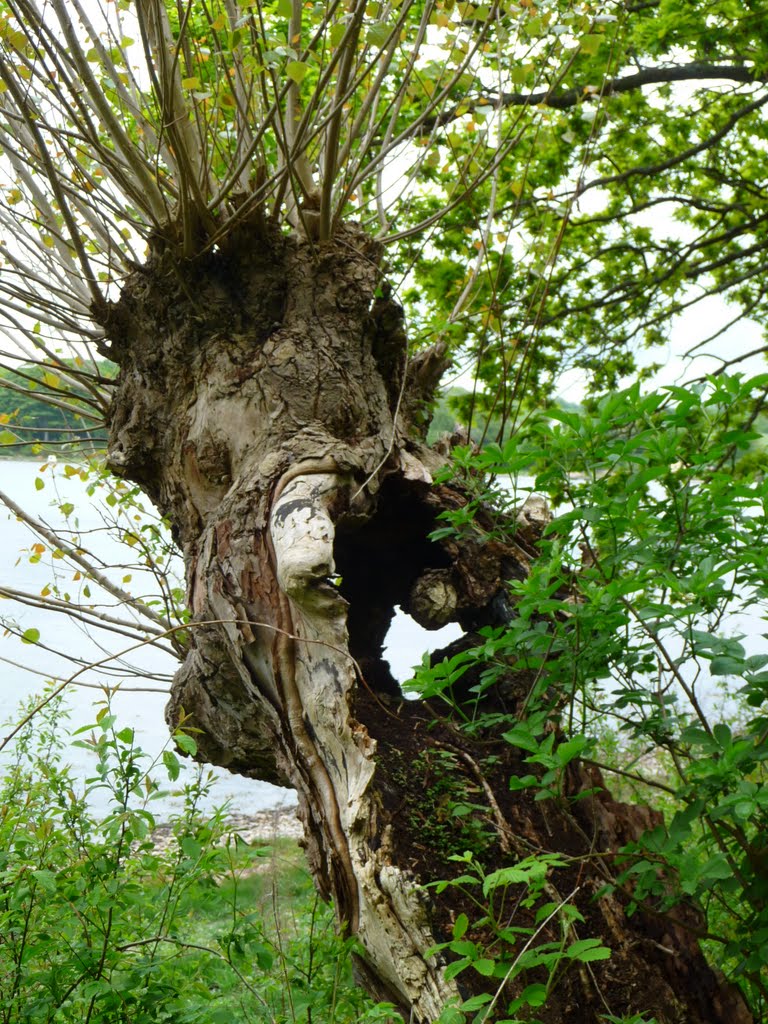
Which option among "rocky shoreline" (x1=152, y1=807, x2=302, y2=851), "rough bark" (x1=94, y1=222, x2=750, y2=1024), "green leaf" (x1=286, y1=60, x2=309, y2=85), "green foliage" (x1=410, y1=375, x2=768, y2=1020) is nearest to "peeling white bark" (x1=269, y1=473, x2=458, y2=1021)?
"rough bark" (x1=94, y1=222, x2=750, y2=1024)

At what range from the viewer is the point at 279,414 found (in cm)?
298

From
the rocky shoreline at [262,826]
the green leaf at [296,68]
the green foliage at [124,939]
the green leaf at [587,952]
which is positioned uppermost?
the rocky shoreline at [262,826]

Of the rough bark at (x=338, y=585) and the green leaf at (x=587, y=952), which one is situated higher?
the rough bark at (x=338, y=585)

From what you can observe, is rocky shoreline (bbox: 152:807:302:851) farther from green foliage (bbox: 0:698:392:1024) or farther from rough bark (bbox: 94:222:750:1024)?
green foliage (bbox: 0:698:392:1024)

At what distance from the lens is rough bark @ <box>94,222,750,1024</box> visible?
2111mm

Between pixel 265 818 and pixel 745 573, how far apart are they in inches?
253

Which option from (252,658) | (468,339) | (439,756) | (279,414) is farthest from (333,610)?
(468,339)

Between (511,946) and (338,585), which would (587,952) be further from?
(338,585)

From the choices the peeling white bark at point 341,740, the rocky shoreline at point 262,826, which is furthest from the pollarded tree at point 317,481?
the rocky shoreline at point 262,826

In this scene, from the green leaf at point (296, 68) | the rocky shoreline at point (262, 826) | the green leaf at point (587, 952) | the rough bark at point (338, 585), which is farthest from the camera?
the rocky shoreline at point (262, 826)

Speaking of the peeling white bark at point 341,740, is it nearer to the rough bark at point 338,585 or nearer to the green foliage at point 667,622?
the rough bark at point 338,585

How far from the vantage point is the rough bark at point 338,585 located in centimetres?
211

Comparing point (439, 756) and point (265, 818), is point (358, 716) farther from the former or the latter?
point (265, 818)

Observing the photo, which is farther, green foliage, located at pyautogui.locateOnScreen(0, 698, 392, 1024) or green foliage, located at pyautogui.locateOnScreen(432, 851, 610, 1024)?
green foliage, located at pyautogui.locateOnScreen(0, 698, 392, 1024)
